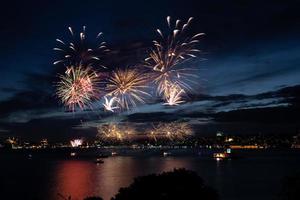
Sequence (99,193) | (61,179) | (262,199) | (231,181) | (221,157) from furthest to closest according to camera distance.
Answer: (221,157) → (61,179) → (231,181) → (99,193) → (262,199)

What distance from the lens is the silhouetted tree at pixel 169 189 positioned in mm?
25578

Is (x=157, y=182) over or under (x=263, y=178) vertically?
over

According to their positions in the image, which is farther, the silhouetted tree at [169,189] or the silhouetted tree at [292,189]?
the silhouetted tree at [169,189]

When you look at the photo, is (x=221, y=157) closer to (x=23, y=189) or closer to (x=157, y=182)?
(x=23, y=189)

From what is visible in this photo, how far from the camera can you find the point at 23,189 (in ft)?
301

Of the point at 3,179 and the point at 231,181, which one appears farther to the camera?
the point at 3,179

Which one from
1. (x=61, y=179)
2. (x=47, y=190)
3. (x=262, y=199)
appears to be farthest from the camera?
(x=61, y=179)

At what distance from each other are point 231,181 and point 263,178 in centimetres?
996

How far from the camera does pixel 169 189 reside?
26.0m

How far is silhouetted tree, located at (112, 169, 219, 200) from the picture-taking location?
83.9 ft

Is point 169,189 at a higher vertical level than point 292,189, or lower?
higher

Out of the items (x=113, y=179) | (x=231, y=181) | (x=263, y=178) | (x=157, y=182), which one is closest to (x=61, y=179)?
→ (x=113, y=179)

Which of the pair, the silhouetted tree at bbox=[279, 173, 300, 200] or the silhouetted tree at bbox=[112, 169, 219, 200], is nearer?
the silhouetted tree at bbox=[279, 173, 300, 200]

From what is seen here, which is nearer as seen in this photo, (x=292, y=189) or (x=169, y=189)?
(x=292, y=189)
